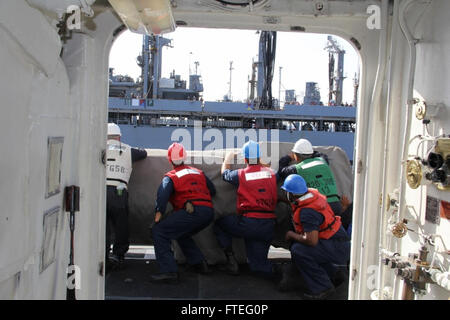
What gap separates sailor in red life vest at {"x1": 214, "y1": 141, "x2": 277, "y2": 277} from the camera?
419cm

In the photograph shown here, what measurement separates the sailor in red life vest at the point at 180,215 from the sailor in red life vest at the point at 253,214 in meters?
0.27

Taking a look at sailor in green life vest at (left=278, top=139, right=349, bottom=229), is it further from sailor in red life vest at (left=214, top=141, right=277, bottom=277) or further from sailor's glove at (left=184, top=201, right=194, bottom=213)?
sailor's glove at (left=184, top=201, right=194, bottom=213)

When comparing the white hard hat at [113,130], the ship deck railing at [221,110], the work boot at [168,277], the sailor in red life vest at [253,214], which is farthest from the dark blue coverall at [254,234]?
the ship deck railing at [221,110]

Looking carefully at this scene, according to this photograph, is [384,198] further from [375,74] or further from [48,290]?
[48,290]

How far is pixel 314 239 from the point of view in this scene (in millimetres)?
3754

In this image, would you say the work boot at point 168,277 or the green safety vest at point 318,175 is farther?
the green safety vest at point 318,175

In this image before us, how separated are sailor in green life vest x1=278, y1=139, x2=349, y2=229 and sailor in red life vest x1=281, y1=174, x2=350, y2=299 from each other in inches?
24.2

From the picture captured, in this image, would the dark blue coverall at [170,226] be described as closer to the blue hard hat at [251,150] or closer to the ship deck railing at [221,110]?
the blue hard hat at [251,150]

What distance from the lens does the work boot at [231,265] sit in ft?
14.2

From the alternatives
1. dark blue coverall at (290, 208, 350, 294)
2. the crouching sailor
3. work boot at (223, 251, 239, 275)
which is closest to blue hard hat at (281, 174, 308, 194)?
dark blue coverall at (290, 208, 350, 294)

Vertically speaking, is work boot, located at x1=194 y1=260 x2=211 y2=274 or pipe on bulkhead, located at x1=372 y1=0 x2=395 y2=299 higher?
pipe on bulkhead, located at x1=372 y1=0 x2=395 y2=299

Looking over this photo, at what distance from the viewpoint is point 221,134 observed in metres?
23.7

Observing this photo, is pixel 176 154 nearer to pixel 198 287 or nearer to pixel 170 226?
pixel 170 226

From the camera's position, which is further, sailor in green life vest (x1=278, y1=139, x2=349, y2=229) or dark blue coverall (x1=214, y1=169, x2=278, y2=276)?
A: sailor in green life vest (x1=278, y1=139, x2=349, y2=229)
